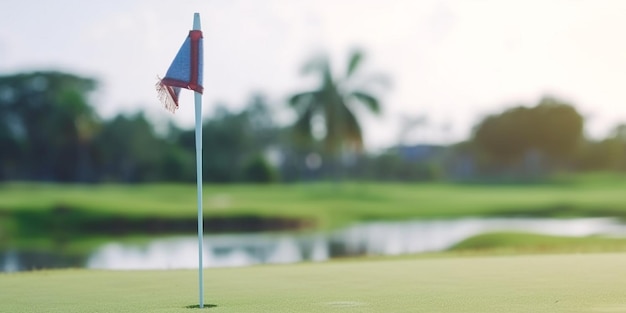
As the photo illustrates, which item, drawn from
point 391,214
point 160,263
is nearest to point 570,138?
point 391,214

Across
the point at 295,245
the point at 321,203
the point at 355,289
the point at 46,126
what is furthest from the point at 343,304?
the point at 46,126

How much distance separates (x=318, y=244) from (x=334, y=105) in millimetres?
30978

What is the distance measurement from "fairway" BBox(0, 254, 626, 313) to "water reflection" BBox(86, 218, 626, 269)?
14.2 meters

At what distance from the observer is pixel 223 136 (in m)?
112

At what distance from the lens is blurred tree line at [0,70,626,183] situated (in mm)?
99500

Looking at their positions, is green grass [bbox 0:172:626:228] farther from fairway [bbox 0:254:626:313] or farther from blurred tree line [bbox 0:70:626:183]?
fairway [bbox 0:254:626:313]

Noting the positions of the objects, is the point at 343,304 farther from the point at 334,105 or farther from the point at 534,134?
the point at 534,134

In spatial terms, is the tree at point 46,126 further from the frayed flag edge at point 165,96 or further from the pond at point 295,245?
the frayed flag edge at point 165,96

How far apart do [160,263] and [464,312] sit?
23.1 m

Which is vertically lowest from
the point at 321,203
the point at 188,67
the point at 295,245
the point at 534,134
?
the point at 295,245

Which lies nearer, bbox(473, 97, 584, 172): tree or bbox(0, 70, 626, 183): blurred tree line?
bbox(0, 70, 626, 183): blurred tree line

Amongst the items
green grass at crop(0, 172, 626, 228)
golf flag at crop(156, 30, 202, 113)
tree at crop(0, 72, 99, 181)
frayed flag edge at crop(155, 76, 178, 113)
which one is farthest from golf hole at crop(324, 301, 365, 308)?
tree at crop(0, 72, 99, 181)

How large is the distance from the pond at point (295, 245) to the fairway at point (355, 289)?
1309 centimetres

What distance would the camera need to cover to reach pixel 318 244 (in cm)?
4078
